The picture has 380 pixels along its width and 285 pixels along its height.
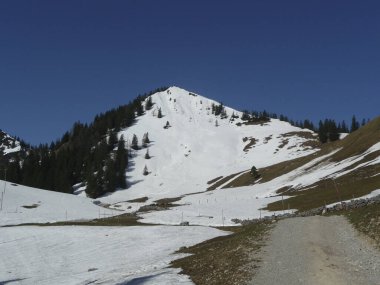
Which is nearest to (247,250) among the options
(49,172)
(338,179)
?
(338,179)

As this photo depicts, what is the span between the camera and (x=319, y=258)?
22797 mm

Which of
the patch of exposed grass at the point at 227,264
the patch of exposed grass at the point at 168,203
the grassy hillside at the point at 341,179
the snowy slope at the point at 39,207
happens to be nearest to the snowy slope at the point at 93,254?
the patch of exposed grass at the point at 227,264

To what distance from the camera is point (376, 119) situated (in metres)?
132

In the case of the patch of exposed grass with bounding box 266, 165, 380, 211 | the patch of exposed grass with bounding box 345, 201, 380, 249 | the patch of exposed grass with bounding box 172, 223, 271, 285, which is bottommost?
the patch of exposed grass with bounding box 172, 223, 271, 285

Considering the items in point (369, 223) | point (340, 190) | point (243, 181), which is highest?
point (243, 181)

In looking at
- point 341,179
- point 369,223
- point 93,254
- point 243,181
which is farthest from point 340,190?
point 243,181

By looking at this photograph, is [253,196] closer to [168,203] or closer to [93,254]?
[168,203]

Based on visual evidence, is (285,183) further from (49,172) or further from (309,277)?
(49,172)

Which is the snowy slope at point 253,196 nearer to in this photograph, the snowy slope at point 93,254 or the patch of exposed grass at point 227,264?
the snowy slope at point 93,254

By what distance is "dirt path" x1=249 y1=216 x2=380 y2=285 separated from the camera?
19.1 m

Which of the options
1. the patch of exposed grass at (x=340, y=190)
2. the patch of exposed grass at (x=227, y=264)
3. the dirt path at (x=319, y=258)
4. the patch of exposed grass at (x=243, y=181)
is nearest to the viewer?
the dirt path at (x=319, y=258)

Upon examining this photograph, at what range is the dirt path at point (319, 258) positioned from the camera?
19.1 meters

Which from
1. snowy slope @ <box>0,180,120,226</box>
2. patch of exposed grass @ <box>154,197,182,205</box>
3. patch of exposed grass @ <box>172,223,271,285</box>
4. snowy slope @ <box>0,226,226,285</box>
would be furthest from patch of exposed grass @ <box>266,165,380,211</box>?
snowy slope @ <box>0,180,120,226</box>

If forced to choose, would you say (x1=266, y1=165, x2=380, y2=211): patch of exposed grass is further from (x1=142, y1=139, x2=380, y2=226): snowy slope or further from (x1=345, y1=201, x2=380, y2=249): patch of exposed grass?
(x1=345, y1=201, x2=380, y2=249): patch of exposed grass
